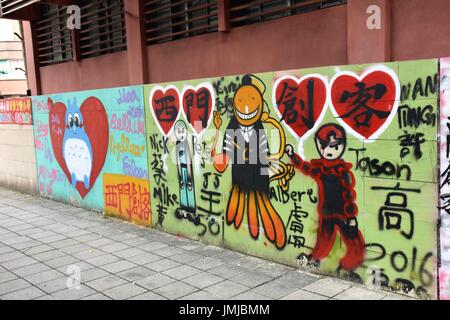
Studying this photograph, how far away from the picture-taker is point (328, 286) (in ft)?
14.7

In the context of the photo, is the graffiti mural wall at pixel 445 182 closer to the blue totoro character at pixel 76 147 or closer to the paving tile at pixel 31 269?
the paving tile at pixel 31 269

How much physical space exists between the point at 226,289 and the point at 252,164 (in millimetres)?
1523

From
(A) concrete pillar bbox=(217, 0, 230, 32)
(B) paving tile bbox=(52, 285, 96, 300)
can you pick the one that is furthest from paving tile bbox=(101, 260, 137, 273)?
(A) concrete pillar bbox=(217, 0, 230, 32)

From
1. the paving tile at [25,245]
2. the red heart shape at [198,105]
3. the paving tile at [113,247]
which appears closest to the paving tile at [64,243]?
the paving tile at [25,245]

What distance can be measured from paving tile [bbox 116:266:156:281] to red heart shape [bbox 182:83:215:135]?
1906 mm

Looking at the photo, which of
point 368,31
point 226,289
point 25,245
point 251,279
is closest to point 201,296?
point 226,289

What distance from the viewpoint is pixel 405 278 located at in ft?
13.5

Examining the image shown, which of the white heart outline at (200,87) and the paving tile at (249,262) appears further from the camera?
the white heart outline at (200,87)

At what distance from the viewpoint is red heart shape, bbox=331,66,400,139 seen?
4.09m

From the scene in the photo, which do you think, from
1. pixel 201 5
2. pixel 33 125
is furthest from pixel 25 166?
pixel 201 5

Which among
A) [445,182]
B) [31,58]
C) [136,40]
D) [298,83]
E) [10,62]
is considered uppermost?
[10,62]

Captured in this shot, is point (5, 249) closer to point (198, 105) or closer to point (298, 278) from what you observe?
point (198, 105)

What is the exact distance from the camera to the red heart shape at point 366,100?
4.09 meters

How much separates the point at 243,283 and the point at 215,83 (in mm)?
2467
